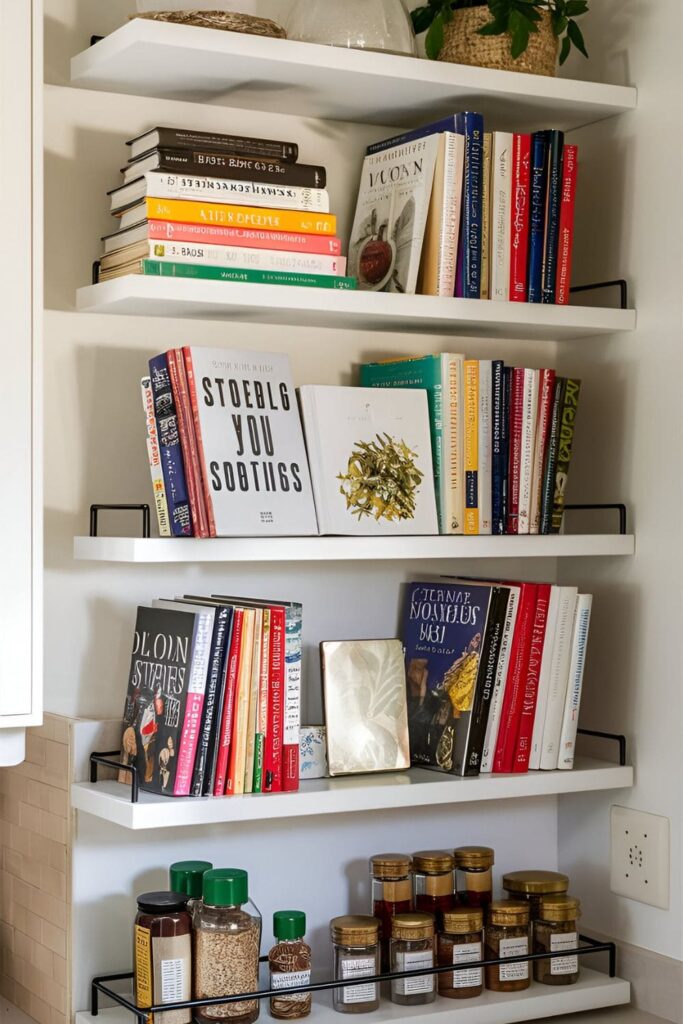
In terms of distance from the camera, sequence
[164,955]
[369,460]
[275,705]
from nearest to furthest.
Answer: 1. [164,955]
2. [275,705]
3. [369,460]

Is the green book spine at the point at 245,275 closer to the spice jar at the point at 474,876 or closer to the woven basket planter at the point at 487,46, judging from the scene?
the woven basket planter at the point at 487,46

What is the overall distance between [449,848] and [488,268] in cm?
82

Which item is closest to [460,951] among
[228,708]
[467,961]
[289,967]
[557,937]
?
[467,961]

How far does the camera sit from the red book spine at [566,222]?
1837 millimetres

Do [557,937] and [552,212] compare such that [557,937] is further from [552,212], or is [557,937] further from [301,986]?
[552,212]

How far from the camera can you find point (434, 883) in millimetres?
1769

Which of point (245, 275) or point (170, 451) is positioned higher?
point (245, 275)

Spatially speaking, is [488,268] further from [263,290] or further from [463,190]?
[263,290]

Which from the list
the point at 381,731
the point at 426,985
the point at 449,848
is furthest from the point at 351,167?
the point at 426,985

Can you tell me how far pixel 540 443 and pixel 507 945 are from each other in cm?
67

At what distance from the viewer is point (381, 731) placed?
5.88 feet

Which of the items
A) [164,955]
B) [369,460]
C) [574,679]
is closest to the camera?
[164,955]

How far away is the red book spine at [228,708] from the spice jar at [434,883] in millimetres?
336

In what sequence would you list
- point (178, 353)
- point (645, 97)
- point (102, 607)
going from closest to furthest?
1. point (178, 353)
2. point (102, 607)
3. point (645, 97)
